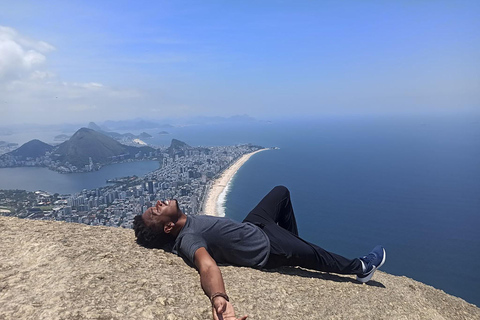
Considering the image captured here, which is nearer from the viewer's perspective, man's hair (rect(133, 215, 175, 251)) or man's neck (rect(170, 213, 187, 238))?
man's neck (rect(170, 213, 187, 238))

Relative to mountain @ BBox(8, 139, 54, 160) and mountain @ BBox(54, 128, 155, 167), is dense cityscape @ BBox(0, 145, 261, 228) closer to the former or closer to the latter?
mountain @ BBox(54, 128, 155, 167)

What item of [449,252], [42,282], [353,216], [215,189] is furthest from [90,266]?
[215,189]

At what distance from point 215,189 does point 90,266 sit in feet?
157

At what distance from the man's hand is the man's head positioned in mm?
1375

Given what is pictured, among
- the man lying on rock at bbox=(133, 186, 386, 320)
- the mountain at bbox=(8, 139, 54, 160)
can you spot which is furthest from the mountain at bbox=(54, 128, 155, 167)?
the man lying on rock at bbox=(133, 186, 386, 320)

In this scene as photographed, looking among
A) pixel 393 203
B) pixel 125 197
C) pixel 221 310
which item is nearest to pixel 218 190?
pixel 125 197

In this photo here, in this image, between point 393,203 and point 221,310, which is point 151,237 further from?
point 393,203

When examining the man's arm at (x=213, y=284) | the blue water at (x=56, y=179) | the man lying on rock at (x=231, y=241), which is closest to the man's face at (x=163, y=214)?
the man lying on rock at (x=231, y=241)

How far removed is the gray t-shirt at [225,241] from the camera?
376 cm

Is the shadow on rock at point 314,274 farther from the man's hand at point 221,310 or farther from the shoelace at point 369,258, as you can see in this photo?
the man's hand at point 221,310

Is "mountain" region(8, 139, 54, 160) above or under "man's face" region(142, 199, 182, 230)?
under

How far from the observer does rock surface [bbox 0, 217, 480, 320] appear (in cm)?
282

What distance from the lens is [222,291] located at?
2928mm

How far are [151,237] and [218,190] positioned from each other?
153 ft
